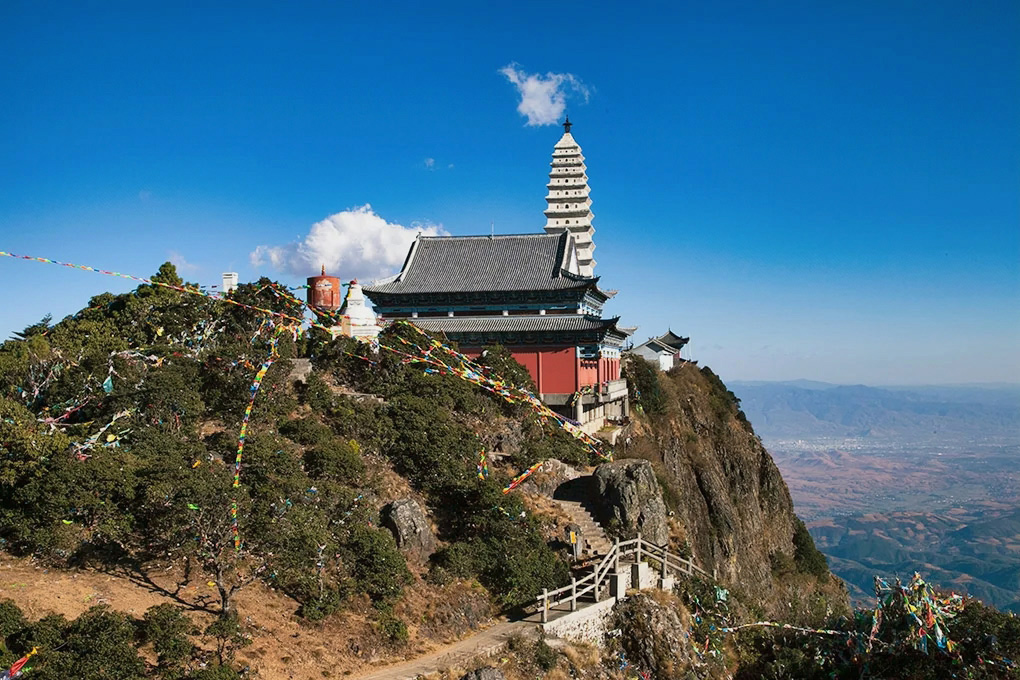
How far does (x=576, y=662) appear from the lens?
694 inches

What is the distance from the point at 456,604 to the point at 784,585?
29.4 metres

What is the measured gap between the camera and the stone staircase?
22500 mm

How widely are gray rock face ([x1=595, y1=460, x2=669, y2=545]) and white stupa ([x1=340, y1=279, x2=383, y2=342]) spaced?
35.3 feet

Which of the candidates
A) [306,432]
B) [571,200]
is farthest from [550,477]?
[571,200]

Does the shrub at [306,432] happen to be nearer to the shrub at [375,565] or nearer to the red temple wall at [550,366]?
the shrub at [375,565]

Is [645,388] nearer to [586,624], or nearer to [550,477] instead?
[550,477]

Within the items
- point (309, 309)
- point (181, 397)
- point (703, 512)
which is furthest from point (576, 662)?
point (703, 512)

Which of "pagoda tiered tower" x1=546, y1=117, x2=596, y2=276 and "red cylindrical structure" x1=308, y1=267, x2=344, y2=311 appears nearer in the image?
"red cylindrical structure" x1=308, y1=267, x2=344, y2=311

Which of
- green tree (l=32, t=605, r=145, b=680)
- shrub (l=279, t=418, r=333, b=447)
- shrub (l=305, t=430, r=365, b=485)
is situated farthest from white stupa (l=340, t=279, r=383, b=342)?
green tree (l=32, t=605, r=145, b=680)

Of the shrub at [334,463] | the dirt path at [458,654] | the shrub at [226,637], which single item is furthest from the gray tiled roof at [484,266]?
the shrub at [226,637]

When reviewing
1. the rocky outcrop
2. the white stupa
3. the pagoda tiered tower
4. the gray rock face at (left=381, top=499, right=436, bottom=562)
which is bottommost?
the rocky outcrop

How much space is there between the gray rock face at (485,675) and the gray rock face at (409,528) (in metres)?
4.88

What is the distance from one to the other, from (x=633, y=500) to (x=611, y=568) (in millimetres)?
3244

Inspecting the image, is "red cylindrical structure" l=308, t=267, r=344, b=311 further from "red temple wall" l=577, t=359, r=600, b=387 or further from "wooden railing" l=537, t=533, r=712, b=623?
"wooden railing" l=537, t=533, r=712, b=623
